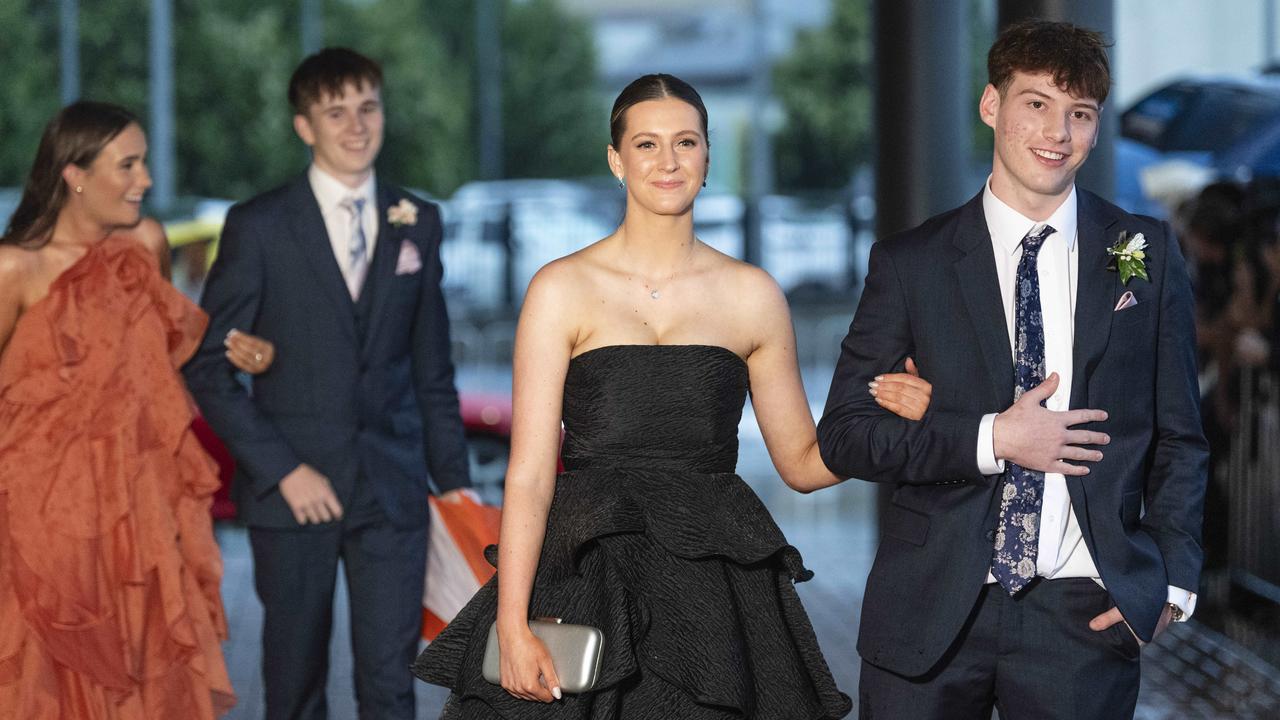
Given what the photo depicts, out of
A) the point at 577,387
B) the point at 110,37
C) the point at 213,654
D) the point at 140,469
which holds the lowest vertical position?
the point at 213,654

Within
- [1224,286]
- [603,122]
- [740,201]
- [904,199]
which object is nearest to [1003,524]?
[904,199]

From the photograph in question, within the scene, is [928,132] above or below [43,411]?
above

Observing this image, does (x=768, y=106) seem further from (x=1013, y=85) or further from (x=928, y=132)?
(x=1013, y=85)

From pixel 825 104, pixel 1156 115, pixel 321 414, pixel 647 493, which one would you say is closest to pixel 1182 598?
pixel 647 493

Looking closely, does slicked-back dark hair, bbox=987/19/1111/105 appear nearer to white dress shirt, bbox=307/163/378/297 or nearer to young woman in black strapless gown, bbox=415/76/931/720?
young woman in black strapless gown, bbox=415/76/931/720

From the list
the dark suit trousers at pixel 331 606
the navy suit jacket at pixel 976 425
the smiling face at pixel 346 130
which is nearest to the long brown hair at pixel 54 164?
the smiling face at pixel 346 130

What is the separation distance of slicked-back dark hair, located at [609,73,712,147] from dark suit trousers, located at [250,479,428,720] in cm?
201

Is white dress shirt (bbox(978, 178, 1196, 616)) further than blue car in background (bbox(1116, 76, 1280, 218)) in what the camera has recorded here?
No

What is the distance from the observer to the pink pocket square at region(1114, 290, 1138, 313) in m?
3.80

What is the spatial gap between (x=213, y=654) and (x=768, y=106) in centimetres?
4076

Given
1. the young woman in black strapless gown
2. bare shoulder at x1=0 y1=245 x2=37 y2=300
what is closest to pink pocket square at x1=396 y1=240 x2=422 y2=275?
bare shoulder at x1=0 y1=245 x2=37 y2=300

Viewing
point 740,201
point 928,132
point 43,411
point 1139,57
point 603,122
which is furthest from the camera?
point 603,122

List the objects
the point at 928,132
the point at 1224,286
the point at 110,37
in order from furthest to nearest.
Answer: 1. the point at 110,37
2. the point at 1224,286
3. the point at 928,132

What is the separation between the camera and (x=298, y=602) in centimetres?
557
